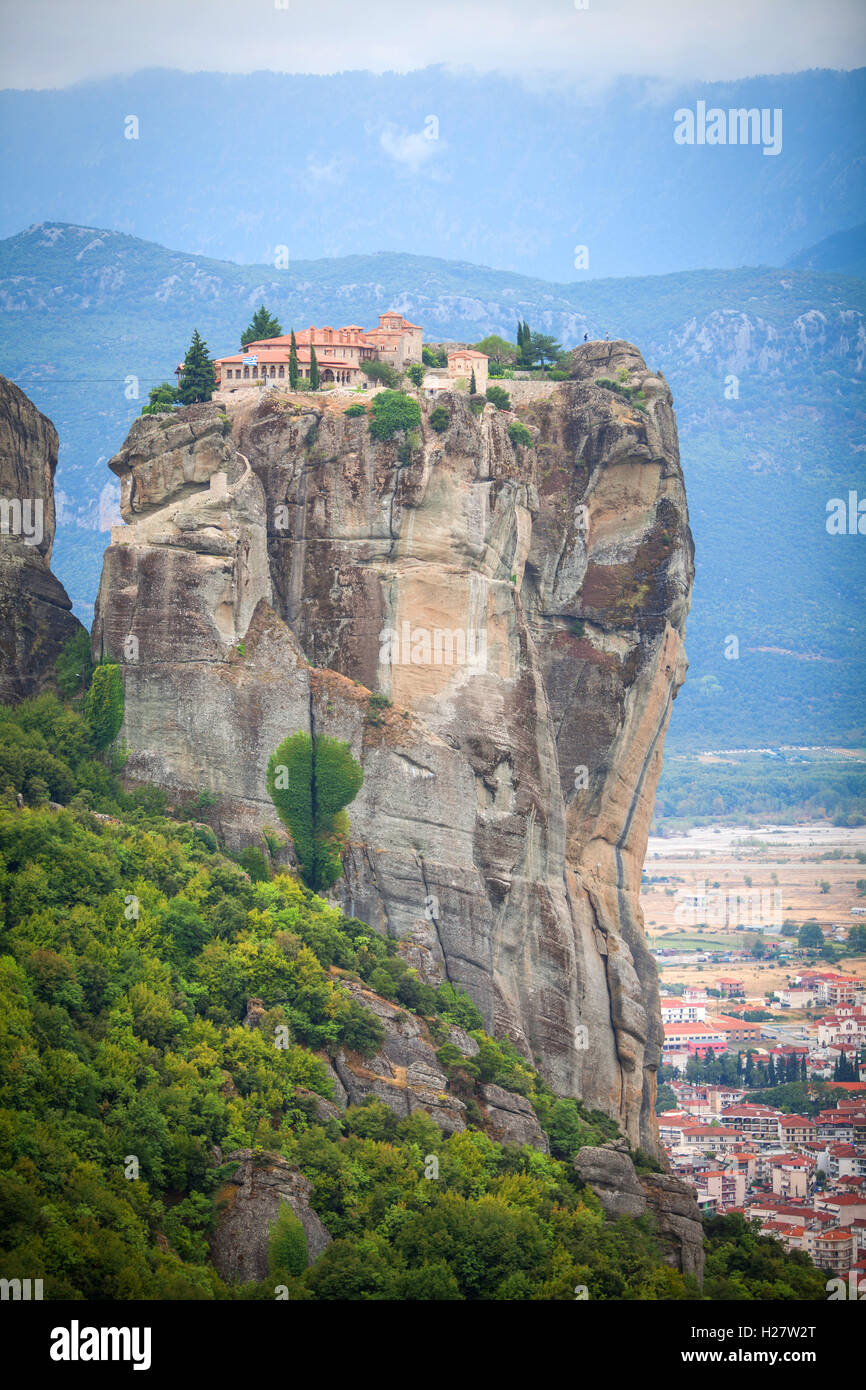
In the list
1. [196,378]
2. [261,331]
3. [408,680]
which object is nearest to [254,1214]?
[408,680]

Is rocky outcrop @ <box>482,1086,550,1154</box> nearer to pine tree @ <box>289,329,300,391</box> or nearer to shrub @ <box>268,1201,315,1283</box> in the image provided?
shrub @ <box>268,1201,315,1283</box>

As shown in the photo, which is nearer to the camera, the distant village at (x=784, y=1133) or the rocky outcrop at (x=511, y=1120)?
the rocky outcrop at (x=511, y=1120)

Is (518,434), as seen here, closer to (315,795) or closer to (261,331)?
(261,331)

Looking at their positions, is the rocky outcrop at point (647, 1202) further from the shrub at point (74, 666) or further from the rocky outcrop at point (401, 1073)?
the shrub at point (74, 666)

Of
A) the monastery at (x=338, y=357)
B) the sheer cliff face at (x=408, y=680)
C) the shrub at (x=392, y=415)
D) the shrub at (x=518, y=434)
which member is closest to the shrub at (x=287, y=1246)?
the sheer cliff face at (x=408, y=680)

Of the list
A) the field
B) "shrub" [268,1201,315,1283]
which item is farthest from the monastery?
the field

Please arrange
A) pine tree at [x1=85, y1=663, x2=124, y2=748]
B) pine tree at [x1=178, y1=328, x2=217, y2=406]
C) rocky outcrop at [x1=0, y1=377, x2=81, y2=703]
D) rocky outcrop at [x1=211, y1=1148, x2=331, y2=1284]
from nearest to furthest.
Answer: rocky outcrop at [x1=211, y1=1148, x2=331, y2=1284] → pine tree at [x1=85, y1=663, x2=124, y2=748] → rocky outcrop at [x1=0, y1=377, x2=81, y2=703] → pine tree at [x1=178, y1=328, x2=217, y2=406]

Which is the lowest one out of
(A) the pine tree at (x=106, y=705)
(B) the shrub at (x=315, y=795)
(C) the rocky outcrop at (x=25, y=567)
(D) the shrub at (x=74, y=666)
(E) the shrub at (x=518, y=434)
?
(B) the shrub at (x=315, y=795)
